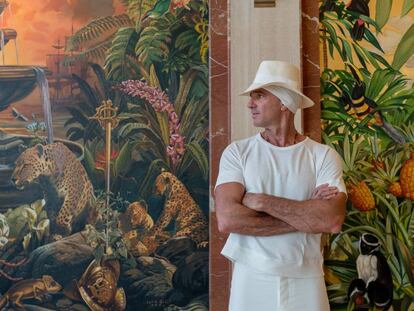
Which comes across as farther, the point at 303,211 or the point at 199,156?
the point at 199,156

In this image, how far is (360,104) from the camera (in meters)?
3.54

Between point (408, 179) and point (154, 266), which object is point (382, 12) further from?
point (154, 266)

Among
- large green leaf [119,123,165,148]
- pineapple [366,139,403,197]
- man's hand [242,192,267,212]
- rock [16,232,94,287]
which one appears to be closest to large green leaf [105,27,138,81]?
large green leaf [119,123,165,148]

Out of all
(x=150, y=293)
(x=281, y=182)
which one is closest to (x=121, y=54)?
(x=150, y=293)

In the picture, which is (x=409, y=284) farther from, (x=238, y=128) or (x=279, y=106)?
(x=279, y=106)

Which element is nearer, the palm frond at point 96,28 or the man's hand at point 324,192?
the man's hand at point 324,192

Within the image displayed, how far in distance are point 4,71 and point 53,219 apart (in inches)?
40.8

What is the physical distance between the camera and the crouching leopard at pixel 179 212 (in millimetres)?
3473

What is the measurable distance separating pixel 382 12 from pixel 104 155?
81.9 inches

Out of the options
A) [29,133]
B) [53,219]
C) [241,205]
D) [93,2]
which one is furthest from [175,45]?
[241,205]

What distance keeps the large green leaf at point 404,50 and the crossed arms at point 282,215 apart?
1628mm

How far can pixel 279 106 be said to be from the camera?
248 centimetres

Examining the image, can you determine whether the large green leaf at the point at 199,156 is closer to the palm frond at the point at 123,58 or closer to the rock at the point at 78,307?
the palm frond at the point at 123,58

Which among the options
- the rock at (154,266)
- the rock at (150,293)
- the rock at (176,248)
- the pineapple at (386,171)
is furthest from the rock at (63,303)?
the pineapple at (386,171)
